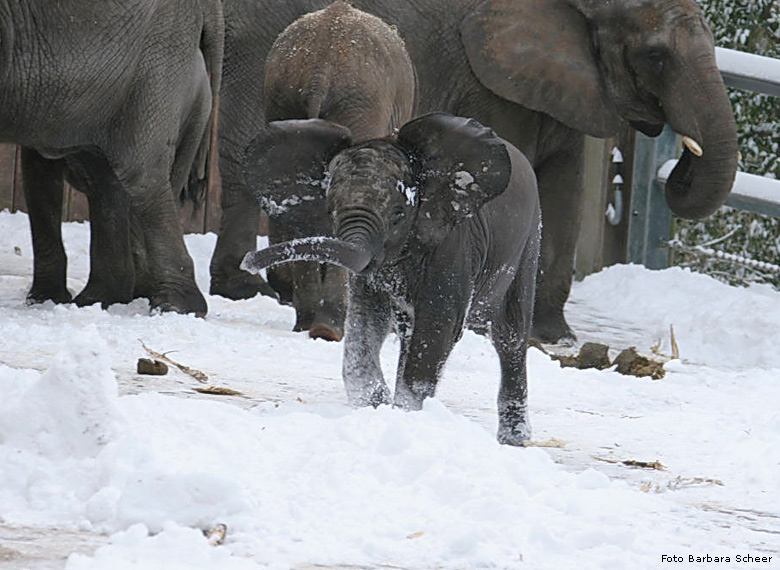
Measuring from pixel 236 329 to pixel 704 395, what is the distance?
2166 millimetres

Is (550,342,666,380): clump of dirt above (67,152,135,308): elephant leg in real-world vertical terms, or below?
below

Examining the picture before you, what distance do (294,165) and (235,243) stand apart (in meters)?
4.45

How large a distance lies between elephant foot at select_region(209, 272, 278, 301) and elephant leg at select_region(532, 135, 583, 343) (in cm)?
165

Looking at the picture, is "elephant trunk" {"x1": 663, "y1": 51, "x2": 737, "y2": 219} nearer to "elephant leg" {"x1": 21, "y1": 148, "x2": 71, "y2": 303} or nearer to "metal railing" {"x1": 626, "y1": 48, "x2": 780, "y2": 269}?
"metal railing" {"x1": 626, "y1": 48, "x2": 780, "y2": 269}

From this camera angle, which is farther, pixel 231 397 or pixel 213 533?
pixel 231 397

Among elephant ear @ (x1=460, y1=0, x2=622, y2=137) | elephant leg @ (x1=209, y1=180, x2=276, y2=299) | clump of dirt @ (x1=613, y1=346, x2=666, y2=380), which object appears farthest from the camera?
elephant leg @ (x1=209, y1=180, x2=276, y2=299)

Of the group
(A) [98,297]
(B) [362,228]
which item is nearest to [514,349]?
(B) [362,228]

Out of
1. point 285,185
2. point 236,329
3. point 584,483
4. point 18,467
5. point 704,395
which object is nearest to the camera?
point 18,467

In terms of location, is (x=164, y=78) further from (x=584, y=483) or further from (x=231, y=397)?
(x=584, y=483)

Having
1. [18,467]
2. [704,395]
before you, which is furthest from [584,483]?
[704,395]

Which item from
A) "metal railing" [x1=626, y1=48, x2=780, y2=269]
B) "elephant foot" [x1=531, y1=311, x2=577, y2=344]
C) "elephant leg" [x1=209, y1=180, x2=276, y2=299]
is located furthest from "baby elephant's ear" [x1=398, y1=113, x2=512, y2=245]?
"metal railing" [x1=626, y1=48, x2=780, y2=269]

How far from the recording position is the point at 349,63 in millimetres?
6898

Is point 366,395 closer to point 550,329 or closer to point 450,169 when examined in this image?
point 450,169

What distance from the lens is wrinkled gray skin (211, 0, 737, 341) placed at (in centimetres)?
837
